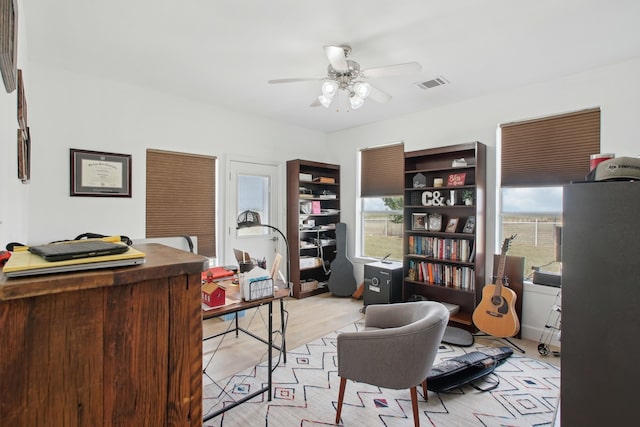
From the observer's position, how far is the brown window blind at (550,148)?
10.1ft

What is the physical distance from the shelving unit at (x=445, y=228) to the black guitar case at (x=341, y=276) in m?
1.02

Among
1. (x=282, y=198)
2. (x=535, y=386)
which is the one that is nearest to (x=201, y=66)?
(x=282, y=198)

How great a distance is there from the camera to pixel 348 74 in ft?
8.71

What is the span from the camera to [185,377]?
637 mm

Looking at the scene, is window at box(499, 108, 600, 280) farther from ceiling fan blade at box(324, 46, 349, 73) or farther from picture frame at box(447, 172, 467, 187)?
ceiling fan blade at box(324, 46, 349, 73)

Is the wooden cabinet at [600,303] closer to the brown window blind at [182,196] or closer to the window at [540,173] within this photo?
the window at [540,173]

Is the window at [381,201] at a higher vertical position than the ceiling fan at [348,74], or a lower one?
lower

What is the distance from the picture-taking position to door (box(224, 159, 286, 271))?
4285mm

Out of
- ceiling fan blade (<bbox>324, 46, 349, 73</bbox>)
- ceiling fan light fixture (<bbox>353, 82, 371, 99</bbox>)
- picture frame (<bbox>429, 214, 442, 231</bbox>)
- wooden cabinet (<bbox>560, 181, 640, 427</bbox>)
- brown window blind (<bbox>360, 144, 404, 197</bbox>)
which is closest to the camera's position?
wooden cabinet (<bbox>560, 181, 640, 427</bbox>)

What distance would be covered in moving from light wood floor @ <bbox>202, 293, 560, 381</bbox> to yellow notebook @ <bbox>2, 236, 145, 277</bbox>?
83.7 inches

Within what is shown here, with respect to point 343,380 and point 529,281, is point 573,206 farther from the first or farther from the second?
point 529,281

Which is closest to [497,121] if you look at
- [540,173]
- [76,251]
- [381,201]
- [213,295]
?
[540,173]

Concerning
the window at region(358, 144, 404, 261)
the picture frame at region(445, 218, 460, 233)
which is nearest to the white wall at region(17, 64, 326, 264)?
the window at region(358, 144, 404, 261)

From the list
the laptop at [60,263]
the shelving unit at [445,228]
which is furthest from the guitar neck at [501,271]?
the laptop at [60,263]
